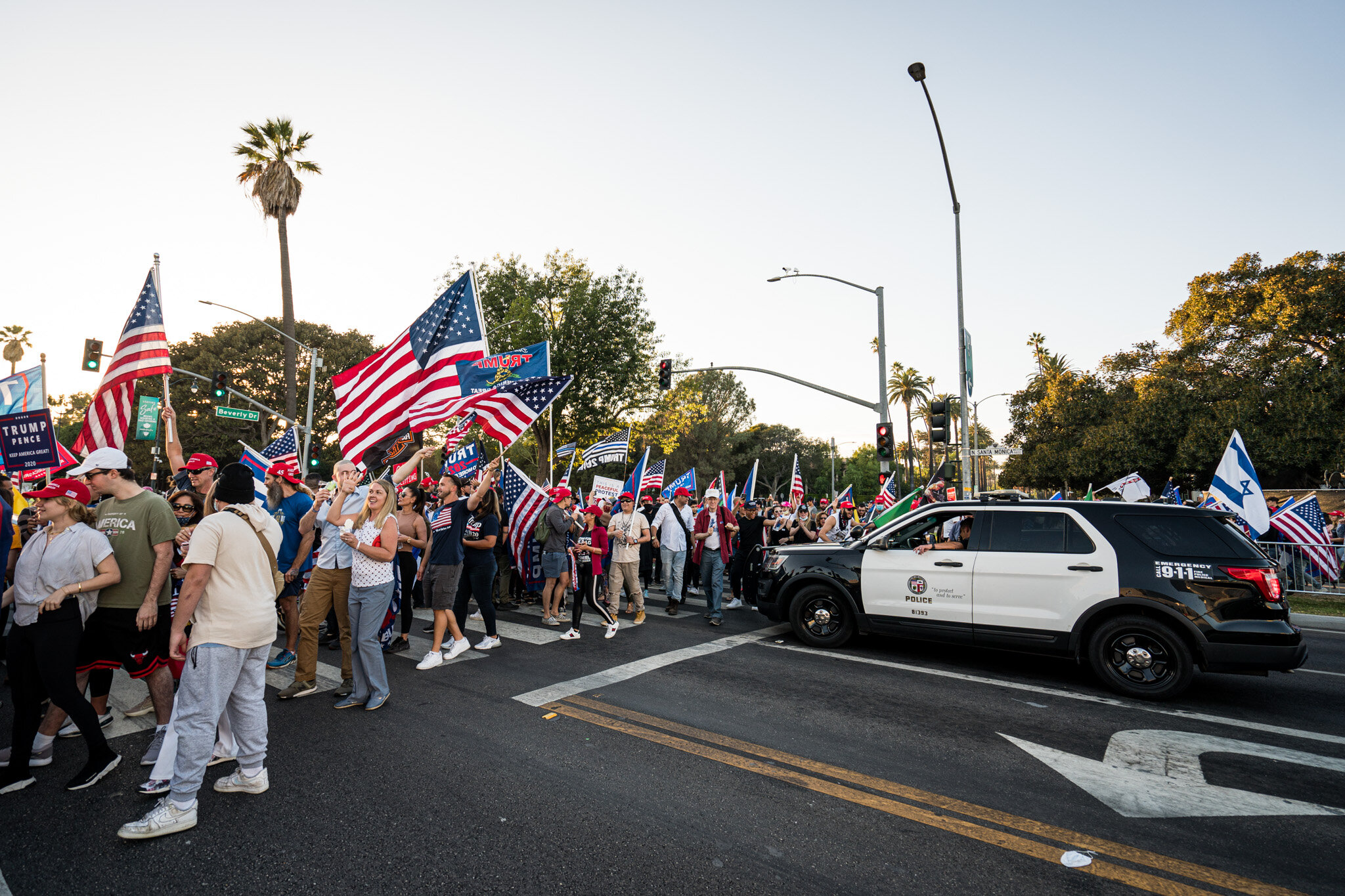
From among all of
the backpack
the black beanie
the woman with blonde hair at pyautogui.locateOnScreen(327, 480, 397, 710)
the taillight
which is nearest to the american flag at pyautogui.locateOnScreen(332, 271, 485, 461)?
the backpack

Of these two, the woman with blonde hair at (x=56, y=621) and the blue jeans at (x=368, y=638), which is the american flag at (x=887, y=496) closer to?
the blue jeans at (x=368, y=638)

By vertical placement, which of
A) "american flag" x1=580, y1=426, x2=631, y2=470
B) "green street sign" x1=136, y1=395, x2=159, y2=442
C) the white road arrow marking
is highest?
"green street sign" x1=136, y1=395, x2=159, y2=442

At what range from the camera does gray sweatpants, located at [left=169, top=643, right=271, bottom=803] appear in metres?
3.56

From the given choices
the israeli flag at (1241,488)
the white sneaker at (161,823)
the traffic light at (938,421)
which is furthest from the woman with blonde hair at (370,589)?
the traffic light at (938,421)

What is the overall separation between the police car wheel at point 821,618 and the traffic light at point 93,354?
65.2 ft

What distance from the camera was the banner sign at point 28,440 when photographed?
6.60 metres

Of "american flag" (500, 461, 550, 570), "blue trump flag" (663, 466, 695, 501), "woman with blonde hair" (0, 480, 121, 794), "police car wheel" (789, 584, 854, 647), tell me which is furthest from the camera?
"blue trump flag" (663, 466, 695, 501)

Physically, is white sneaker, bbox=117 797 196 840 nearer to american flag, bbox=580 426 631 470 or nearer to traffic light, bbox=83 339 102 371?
american flag, bbox=580 426 631 470

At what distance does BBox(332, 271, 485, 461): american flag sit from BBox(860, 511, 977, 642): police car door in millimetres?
5235

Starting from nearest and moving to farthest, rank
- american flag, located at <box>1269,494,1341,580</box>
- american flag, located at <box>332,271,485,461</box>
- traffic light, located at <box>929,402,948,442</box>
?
american flag, located at <box>332,271,485,461</box> < american flag, located at <box>1269,494,1341,580</box> < traffic light, located at <box>929,402,948,442</box>

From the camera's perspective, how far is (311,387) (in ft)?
81.0

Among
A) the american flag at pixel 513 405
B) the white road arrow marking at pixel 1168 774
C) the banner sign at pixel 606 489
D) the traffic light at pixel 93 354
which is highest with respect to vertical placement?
the traffic light at pixel 93 354

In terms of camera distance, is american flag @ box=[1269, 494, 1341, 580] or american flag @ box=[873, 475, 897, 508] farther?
american flag @ box=[873, 475, 897, 508]

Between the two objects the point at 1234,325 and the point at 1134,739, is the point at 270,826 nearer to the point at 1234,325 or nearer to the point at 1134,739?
the point at 1134,739
